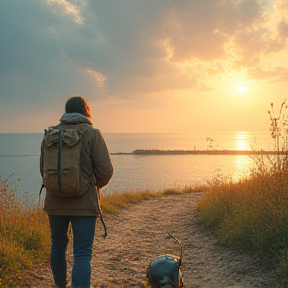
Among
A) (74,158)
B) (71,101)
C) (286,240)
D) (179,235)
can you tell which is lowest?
(179,235)

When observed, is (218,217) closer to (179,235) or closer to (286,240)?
(179,235)

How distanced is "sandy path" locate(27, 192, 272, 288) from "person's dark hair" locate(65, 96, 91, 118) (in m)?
2.32

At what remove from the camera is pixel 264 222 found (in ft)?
16.7

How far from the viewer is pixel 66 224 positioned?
342cm

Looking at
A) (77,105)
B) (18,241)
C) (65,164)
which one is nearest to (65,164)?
(65,164)

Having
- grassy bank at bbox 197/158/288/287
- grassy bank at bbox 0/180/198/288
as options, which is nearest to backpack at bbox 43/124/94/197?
grassy bank at bbox 0/180/198/288

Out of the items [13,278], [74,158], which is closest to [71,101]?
[74,158]

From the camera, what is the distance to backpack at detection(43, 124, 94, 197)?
3129 millimetres

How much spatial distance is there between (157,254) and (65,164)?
10.9 ft

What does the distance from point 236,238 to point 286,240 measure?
1.16 m

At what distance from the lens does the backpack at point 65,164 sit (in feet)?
10.3

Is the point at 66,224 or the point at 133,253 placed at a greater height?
the point at 66,224

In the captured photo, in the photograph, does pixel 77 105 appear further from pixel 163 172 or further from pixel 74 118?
pixel 163 172

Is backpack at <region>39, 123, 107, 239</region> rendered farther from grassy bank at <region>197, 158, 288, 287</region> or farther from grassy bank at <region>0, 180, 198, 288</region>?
grassy bank at <region>197, 158, 288, 287</region>
